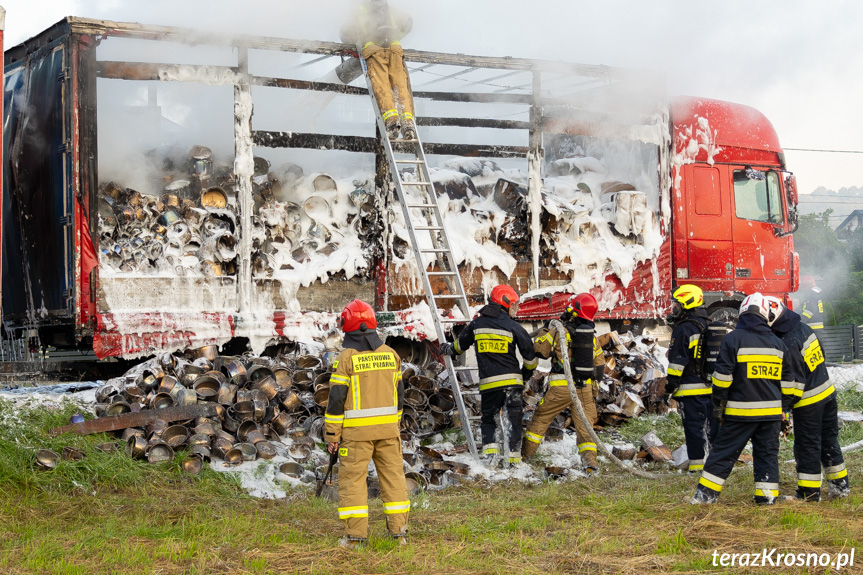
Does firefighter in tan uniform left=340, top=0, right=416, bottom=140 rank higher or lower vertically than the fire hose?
higher

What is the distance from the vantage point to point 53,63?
25.3 ft

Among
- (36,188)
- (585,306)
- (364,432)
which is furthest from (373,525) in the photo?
(36,188)

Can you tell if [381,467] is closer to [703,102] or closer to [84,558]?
[84,558]

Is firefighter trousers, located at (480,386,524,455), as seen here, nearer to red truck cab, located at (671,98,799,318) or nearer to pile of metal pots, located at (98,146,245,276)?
pile of metal pots, located at (98,146,245,276)

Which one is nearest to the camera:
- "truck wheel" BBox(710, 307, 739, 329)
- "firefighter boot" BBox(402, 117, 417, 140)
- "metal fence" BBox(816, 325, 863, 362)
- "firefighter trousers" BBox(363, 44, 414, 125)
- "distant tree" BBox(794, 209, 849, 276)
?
"firefighter trousers" BBox(363, 44, 414, 125)

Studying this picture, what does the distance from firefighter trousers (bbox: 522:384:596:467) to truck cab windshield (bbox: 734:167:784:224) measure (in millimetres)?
4222

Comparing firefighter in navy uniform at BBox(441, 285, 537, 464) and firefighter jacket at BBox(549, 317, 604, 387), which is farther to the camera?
Result: firefighter jacket at BBox(549, 317, 604, 387)

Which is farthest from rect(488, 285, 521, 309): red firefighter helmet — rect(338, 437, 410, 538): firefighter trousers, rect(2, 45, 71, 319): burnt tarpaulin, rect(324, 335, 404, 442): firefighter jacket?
rect(2, 45, 71, 319): burnt tarpaulin

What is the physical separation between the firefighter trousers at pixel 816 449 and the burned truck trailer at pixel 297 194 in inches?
147

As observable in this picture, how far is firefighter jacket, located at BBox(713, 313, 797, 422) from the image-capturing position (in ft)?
18.6

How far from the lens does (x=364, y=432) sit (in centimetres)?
503

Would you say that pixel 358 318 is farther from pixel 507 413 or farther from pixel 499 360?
pixel 507 413

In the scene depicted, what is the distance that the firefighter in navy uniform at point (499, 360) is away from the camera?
7.50 meters

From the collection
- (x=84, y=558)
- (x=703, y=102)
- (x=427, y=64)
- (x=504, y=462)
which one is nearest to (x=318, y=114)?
(x=427, y=64)
